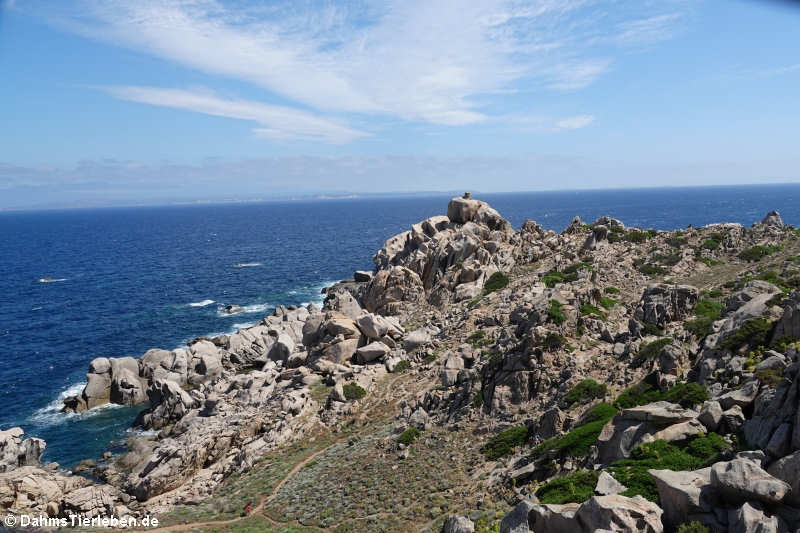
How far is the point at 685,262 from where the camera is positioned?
54.4 meters

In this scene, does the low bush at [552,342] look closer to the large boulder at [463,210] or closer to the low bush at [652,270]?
the low bush at [652,270]

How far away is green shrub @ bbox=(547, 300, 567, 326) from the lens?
3377 centimetres

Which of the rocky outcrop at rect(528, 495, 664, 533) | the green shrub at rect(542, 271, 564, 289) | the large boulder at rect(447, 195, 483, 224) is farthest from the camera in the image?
the large boulder at rect(447, 195, 483, 224)

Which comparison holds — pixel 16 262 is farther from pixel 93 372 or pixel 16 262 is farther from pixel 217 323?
pixel 93 372

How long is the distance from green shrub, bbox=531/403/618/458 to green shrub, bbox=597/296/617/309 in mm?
19466

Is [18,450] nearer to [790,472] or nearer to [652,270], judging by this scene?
[790,472]

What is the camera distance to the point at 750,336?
71.9ft

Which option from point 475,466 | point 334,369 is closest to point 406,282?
point 334,369

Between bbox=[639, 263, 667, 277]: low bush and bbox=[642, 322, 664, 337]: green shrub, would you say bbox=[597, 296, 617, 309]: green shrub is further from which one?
bbox=[639, 263, 667, 277]: low bush

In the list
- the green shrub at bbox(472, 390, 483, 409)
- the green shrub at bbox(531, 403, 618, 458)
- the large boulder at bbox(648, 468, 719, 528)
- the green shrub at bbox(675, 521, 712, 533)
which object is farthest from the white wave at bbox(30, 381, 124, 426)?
the green shrub at bbox(675, 521, 712, 533)

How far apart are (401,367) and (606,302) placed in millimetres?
19520

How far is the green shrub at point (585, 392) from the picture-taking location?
1033 inches

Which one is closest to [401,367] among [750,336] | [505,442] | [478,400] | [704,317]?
[478,400]

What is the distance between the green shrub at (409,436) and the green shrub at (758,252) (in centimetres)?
4448
